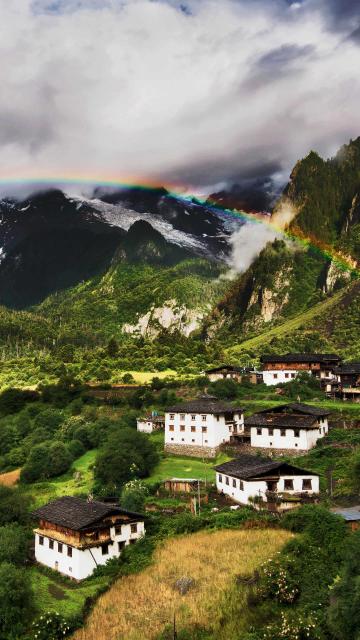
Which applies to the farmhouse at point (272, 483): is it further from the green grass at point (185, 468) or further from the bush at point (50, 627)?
the bush at point (50, 627)

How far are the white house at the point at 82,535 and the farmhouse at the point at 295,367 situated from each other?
55537mm

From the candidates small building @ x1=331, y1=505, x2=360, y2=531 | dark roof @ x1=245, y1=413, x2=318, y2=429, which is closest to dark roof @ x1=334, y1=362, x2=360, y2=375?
dark roof @ x1=245, y1=413, x2=318, y2=429

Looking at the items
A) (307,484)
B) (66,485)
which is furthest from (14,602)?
(66,485)

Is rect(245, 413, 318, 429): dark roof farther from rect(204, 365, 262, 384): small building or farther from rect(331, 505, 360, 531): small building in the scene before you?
rect(204, 365, 262, 384): small building

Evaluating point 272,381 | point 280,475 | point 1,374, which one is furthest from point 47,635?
point 1,374

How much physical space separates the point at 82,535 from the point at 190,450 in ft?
89.5

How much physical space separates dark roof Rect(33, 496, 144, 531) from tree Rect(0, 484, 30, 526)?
3.42 meters

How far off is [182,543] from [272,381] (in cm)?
5814

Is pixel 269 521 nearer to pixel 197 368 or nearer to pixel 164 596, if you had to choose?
pixel 164 596

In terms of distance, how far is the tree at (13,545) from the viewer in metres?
39.6

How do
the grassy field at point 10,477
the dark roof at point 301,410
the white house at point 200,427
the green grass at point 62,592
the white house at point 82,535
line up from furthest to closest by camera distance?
the grassy field at point 10,477
the white house at point 200,427
the dark roof at point 301,410
the white house at point 82,535
the green grass at point 62,592

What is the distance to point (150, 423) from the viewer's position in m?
74.4

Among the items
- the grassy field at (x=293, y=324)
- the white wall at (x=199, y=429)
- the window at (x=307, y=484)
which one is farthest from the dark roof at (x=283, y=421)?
the grassy field at (x=293, y=324)

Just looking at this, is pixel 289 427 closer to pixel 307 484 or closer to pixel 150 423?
pixel 307 484
